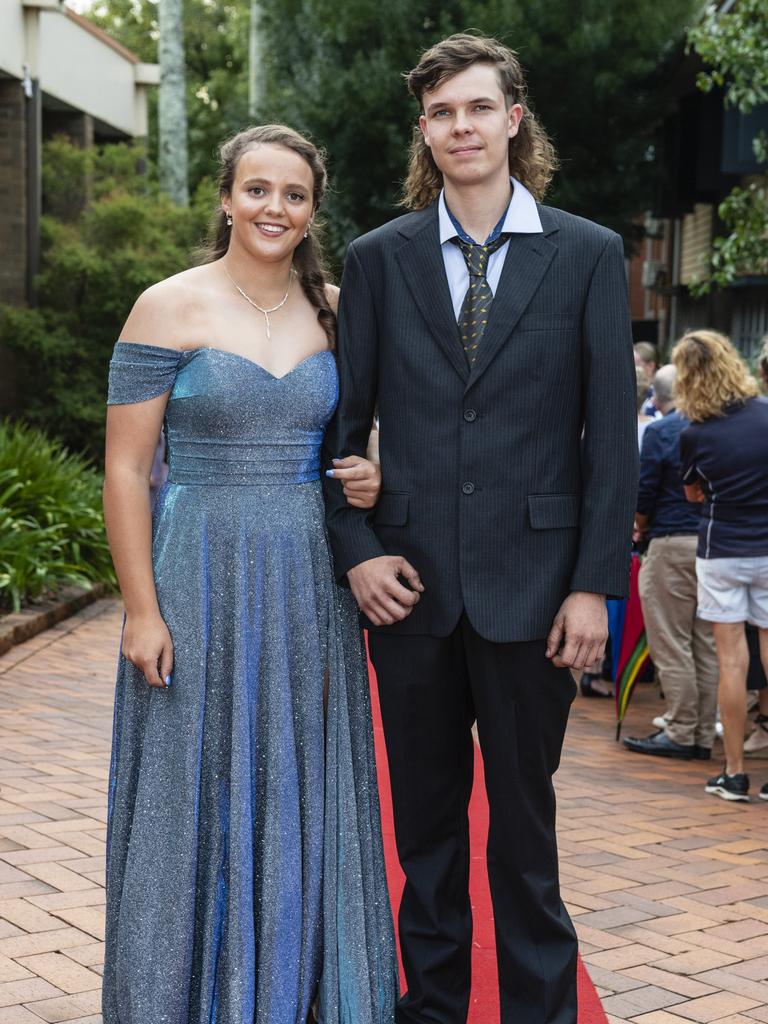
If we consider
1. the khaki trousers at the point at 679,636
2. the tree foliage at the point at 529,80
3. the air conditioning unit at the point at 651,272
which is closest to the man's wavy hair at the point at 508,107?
the khaki trousers at the point at 679,636

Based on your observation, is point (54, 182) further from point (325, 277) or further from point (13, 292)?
point (325, 277)

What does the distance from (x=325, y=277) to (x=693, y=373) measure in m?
3.51

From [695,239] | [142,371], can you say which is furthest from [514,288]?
[695,239]

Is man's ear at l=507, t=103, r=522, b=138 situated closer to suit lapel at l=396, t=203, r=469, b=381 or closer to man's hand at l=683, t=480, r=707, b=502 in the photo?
suit lapel at l=396, t=203, r=469, b=381

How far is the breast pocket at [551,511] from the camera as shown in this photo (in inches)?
121

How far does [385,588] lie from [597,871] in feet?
8.29

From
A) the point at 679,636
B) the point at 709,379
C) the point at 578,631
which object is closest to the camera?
the point at 578,631

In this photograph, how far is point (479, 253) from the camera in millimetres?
3162

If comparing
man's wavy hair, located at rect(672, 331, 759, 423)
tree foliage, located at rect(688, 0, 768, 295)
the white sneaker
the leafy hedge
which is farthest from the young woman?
the leafy hedge

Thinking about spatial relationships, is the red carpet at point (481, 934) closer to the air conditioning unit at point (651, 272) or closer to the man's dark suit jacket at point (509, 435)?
the man's dark suit jacket at point (509, 435)

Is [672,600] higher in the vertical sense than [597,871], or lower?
higher

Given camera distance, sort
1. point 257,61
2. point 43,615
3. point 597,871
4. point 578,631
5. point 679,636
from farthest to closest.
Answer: point 257,61
point 43,615
point 679,636
point 597,871
point 578,631

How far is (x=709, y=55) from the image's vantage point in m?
11.3

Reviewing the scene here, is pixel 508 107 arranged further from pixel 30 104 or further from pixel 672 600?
pixel 30 104
